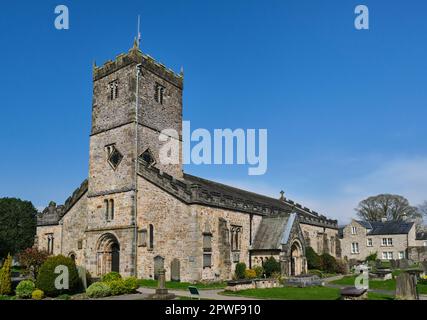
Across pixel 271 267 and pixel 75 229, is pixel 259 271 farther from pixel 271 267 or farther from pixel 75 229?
pixel 75 229

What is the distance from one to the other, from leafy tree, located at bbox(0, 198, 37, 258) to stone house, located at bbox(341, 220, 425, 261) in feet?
161

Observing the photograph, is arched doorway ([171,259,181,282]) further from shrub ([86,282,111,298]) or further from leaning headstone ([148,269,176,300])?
leaning headstone ([148,269,176,300])

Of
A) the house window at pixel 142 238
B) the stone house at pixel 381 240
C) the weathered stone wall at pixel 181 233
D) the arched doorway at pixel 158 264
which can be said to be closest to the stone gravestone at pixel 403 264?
the weathered stone wall at pixel 181 233

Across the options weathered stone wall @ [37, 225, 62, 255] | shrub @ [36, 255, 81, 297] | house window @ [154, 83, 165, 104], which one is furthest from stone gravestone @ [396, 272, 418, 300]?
weathered stone wall @ [37, 225, 62, 255]

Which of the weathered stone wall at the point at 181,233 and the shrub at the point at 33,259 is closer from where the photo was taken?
the weathered stone wall at the point at 181,233

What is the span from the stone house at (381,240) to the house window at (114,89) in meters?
48.7

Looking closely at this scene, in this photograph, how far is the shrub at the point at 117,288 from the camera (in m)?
23.2

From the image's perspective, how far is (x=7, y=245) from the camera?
5941cm

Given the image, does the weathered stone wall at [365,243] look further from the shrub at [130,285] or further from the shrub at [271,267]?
the shrub at [130,285]

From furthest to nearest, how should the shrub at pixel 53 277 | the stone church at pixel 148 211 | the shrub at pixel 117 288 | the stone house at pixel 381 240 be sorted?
1. the stone house at pixel 381 240
2. the stone church at pixel 148 211
3. the shrub at pixel 53 277
4. the shrub at pixel 117 288

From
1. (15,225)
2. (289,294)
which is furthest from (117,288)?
(15,225)

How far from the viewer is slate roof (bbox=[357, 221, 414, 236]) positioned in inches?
2662

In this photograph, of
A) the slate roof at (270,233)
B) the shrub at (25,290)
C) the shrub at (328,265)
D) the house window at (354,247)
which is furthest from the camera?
the house window at (354,247)
